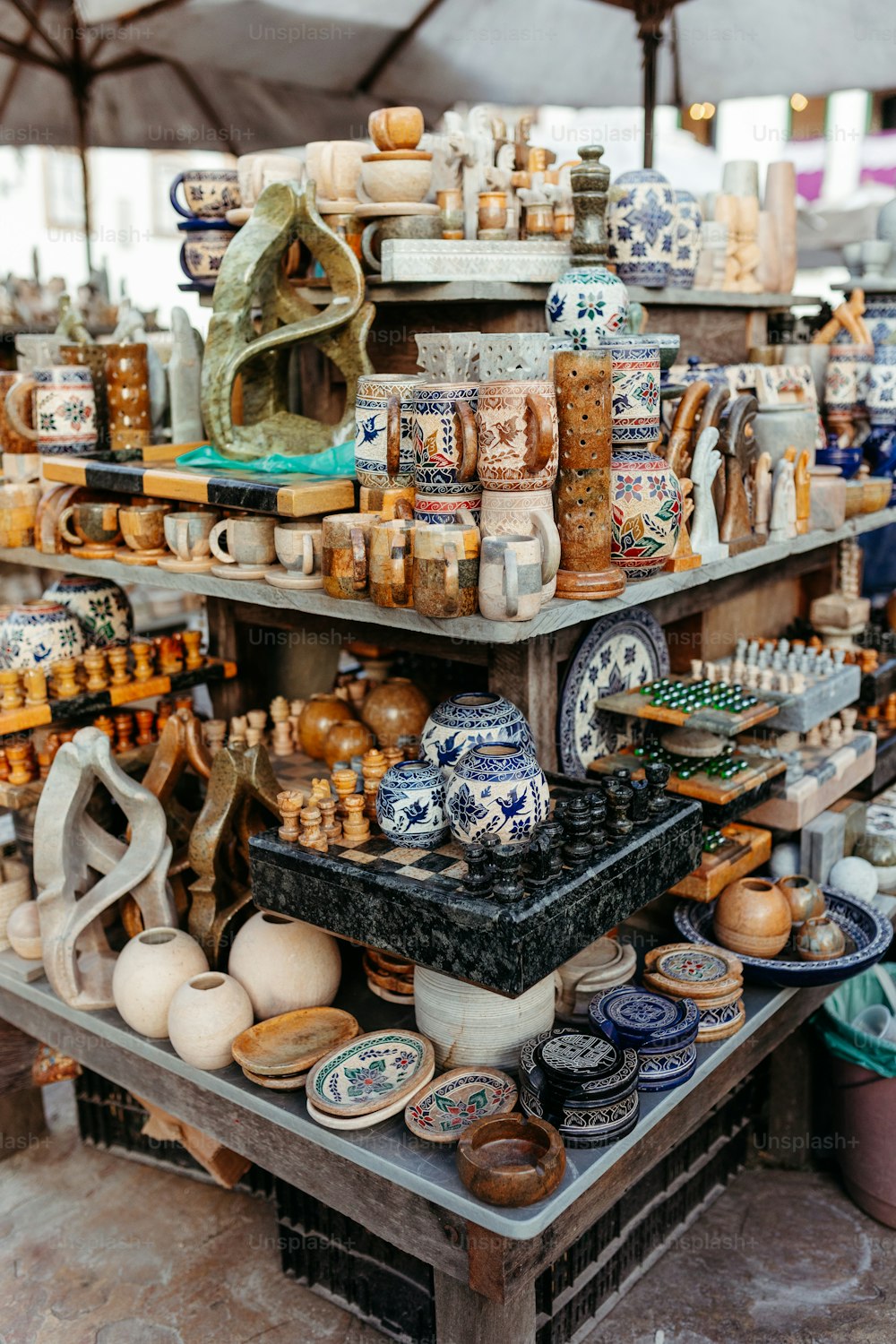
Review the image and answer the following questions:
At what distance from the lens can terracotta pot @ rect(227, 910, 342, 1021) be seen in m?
2.41

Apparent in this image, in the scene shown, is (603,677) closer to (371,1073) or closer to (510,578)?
(510,578)

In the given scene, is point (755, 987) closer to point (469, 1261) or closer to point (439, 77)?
point (469, 1261)

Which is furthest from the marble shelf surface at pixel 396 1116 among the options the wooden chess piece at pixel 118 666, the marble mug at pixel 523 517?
the marble mug at pixel 523 517

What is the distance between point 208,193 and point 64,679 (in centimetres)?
128

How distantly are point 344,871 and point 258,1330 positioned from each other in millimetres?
1256

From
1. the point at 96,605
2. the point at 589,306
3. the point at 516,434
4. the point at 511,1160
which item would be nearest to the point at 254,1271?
the point at 511,1160

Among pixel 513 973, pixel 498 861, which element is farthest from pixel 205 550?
pixel 513 973

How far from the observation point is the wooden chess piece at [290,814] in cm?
226

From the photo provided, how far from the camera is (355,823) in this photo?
226cm

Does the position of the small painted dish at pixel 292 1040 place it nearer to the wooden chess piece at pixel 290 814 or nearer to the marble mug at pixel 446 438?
the wooden chess piece at pixel 290 814

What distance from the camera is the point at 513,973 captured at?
1912 millimetres

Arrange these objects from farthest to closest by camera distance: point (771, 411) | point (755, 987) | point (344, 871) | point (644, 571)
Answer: point (771, 411), point (755, 987), point (644, 571), point (344, 871)

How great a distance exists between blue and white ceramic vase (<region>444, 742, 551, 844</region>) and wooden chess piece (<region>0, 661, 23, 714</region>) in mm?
1250

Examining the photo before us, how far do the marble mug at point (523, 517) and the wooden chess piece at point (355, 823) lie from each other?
1.79 ft
